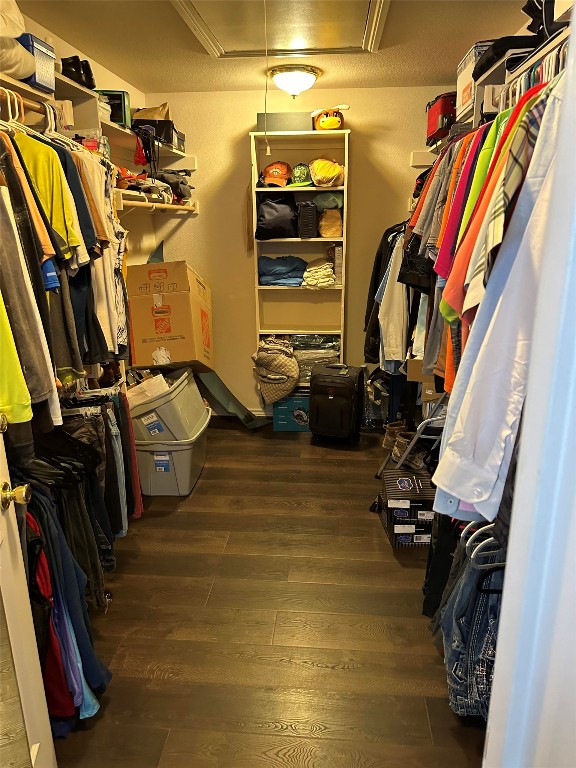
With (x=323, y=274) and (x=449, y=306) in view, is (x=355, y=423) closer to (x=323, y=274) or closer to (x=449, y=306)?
(x=323, y=274)

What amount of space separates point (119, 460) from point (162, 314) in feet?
4.40

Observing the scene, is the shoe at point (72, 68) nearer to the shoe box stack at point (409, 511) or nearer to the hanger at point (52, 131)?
the hanger at point (52, 131)

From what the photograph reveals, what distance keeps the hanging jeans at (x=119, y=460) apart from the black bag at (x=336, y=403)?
65.5 inches

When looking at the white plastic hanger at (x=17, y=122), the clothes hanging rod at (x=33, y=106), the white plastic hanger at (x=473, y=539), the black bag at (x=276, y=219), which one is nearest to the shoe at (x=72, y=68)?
the clothes hanging rod at (x=33, y=106)

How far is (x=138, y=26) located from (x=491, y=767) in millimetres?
3132

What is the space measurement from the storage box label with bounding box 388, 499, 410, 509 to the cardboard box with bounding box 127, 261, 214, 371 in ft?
5.47

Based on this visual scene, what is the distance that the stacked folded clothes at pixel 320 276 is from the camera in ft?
12.8

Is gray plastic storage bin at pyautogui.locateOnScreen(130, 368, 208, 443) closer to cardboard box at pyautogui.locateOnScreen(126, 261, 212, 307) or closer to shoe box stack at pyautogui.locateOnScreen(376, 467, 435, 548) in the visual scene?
cardboard box at pyautogui.locateOnScreen(126, 261, 212, 307)

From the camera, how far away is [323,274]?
3908 mm

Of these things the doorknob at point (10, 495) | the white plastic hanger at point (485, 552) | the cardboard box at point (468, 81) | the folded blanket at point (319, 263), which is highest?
the cardboard box at point (468, 81)

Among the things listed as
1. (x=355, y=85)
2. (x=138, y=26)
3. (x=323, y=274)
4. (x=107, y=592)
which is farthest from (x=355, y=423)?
(x=138, y=26)

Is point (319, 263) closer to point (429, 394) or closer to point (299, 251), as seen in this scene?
point (299, 251)

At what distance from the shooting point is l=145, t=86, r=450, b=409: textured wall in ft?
12.6

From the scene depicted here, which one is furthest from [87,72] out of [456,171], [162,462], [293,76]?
[162,462]
